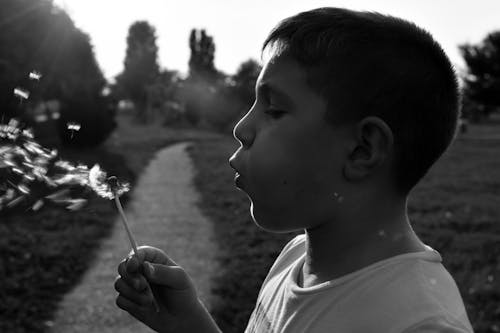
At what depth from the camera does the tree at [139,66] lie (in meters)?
36.8

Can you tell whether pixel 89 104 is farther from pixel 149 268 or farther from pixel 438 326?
pixel 438 326

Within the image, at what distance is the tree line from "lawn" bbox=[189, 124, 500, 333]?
2.45 meters

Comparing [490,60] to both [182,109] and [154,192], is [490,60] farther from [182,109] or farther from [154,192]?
[154,192]

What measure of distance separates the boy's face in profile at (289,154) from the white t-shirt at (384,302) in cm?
18

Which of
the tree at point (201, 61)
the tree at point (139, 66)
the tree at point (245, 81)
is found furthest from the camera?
the tree at point (139, 66)

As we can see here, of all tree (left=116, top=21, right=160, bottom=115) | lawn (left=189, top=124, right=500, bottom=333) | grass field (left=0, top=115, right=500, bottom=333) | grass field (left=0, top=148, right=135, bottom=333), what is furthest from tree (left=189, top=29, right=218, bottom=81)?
grass field (left=0, top=148, right=135, bottom=333)

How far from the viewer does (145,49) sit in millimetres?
36344

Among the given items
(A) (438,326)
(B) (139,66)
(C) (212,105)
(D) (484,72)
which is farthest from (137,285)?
(D) (484,72)

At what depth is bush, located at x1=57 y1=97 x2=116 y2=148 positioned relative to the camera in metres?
18.6

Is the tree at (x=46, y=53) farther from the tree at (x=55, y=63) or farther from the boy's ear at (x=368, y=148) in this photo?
the boy's ear at (x=368, y=148)

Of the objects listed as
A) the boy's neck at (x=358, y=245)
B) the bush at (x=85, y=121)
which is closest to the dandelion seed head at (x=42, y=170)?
the boy's neck at (x=358, y=245)

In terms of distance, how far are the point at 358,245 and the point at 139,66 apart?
1496 inches

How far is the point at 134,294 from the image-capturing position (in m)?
1.68

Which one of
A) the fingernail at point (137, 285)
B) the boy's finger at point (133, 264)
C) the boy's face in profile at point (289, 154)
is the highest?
the boy's face in profile at point (289, 154)
